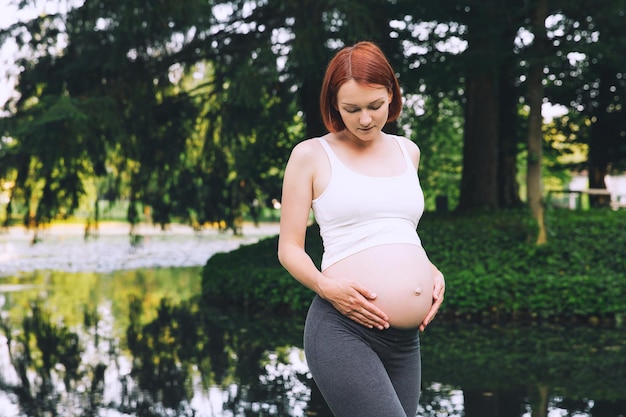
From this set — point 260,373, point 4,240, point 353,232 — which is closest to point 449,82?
point 260,373

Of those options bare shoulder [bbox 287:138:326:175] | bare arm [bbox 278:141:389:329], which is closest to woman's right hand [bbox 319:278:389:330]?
bare arm [bbox 278:141:389:329]

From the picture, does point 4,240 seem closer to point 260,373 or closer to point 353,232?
point 260,373

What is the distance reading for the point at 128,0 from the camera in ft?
36.4

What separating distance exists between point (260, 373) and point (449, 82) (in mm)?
6457

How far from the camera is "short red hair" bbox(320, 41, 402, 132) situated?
102 inches

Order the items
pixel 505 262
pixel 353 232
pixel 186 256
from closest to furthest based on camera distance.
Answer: pixel 353 232, pixel 505 262, pixel 186 256

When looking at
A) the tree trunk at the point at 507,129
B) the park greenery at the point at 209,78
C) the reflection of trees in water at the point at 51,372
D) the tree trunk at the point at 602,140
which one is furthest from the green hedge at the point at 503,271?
the tree trunk at the point at 602,140

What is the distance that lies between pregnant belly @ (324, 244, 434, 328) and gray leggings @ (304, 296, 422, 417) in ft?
0.21

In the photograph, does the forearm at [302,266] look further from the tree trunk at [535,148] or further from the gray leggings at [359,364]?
the tree trunk at [535,148]

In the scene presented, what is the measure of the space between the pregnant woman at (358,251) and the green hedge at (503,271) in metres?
A: 8.25

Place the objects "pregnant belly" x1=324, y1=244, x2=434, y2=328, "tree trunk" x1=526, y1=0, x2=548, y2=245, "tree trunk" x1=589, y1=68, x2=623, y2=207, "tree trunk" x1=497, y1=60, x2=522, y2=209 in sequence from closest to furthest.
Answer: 1. "pregnant belly" x1=324, y1=244, x2=434, y2=328
2. "tree trunk" x1=526, y1=0, x2=548, y2=245
3. "tree trunk" x1=497, y1=60, x2=522, y2=209
4. "tree trunk" x1=589, y1=68, x2=623, y2=207

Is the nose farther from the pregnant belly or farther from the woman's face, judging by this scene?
the pregnant belly

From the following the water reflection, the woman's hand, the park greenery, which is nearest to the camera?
the woman's hand

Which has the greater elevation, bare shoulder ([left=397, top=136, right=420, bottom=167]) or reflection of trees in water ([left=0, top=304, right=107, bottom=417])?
bare shoulder ([left=397, top=136, right=420, bottom=167])
